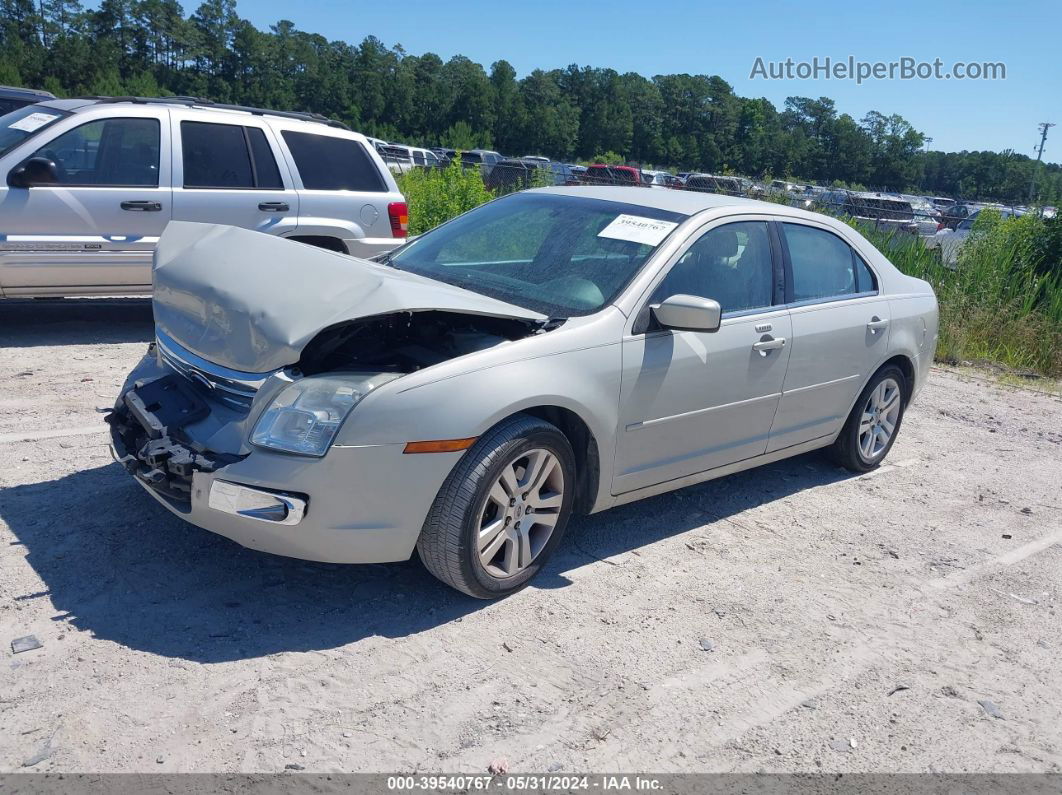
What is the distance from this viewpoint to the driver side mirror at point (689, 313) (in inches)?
167

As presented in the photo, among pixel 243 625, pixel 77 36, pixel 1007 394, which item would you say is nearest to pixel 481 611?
pixel 243 625

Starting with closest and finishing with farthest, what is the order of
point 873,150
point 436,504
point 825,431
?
point 436,504 < point 825,431 < point 873,150

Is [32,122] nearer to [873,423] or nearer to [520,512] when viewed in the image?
[520,512]

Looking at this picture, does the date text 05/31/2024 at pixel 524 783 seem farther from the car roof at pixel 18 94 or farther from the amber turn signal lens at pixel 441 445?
the car roof at pixel 18 94

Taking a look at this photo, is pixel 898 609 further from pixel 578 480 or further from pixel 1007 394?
pixel 1007 394

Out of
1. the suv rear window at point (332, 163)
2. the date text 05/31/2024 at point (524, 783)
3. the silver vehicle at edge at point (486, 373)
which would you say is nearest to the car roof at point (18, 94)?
the suv rear window at point (332, 163)

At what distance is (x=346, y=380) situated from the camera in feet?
11.9

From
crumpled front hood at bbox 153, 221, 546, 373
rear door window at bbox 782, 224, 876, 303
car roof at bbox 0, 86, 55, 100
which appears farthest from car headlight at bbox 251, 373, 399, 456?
car roof at bbox 0, 86, 55, 100

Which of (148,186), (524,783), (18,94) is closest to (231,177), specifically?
(148,186)

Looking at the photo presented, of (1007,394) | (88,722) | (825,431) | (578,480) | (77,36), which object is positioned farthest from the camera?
(77,36)

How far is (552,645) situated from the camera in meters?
3.75

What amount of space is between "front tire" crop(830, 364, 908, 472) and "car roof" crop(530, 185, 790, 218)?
3.87ft

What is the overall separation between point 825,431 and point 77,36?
87.2m

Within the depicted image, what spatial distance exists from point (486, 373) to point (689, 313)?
1063 millimetres
